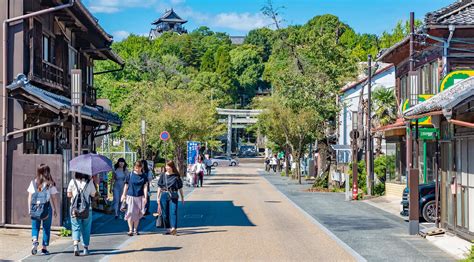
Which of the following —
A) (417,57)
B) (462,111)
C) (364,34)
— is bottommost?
(462,111)

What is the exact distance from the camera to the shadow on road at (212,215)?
21.5 metres

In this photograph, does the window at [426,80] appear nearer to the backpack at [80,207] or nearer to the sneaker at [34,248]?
the backpack at [80,207]

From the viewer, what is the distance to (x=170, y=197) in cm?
1864

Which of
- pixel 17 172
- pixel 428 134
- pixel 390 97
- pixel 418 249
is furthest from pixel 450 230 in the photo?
pixel 390 97

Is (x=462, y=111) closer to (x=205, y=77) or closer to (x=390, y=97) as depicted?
(x=390, y=97)

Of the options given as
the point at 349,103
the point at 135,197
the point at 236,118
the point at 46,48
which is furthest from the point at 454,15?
the point at 236,118

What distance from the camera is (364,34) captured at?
353ft

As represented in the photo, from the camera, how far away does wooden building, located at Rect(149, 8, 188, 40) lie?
168 metres

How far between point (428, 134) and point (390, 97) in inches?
602

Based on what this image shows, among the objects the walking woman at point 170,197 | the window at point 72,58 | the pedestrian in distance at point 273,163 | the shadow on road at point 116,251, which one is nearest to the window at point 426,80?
the window at point 72,58

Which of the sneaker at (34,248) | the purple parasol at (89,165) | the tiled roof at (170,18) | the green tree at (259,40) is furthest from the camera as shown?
the tiled roof at (170,18)

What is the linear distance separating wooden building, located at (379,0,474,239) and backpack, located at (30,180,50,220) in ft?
25.0

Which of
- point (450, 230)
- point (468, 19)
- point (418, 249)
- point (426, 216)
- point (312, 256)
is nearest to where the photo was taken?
point (312, 256)

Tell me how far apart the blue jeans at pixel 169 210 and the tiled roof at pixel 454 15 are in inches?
488
